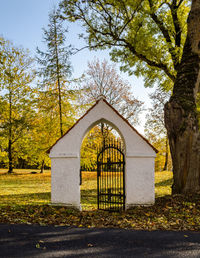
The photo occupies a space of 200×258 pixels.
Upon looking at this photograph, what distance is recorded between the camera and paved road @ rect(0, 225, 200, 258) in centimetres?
469

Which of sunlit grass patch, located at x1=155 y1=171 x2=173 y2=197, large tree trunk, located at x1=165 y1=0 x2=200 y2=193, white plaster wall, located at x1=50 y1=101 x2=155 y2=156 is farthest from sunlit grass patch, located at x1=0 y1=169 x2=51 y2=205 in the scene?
sunlit grass patch, located at x1=155 y1=171 x2=173 y2=197

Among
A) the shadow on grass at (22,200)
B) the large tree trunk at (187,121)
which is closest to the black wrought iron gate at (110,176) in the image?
the large tree trunk at (187,121)

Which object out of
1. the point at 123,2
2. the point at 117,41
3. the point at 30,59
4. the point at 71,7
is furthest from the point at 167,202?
the point at 30,59

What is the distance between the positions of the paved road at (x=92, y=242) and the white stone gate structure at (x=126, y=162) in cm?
283

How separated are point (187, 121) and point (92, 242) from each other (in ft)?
19.5

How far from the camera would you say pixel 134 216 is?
7520 millimetres

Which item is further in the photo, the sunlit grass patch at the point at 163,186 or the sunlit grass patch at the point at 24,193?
the sunlit grass patch at the point at 163,186

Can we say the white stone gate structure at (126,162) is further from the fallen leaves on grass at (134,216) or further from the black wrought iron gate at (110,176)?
the fallen leaves on grass at (134,216)

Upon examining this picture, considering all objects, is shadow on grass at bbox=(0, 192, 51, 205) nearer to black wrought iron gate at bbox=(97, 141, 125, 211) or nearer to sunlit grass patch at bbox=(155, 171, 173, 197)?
black wrought iron gate at bbox=(97, 141, 125, 211)

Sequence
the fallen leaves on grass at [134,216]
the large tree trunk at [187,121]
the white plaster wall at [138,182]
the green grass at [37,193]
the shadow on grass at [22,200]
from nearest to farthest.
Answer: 1. the fallen leaves on grass at [134,216]
2. the white plaster wall at [138,182]
3. the large tree trunk at [187,121]
4. the shadow on grass at [22,200]
5. the green grass at [37,193]

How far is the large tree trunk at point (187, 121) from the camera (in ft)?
30.5

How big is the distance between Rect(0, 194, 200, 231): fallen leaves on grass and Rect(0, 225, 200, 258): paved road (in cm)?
58

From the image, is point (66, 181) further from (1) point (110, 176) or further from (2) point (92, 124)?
(2) point (92, 124)

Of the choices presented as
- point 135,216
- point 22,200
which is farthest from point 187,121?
point 22,200
